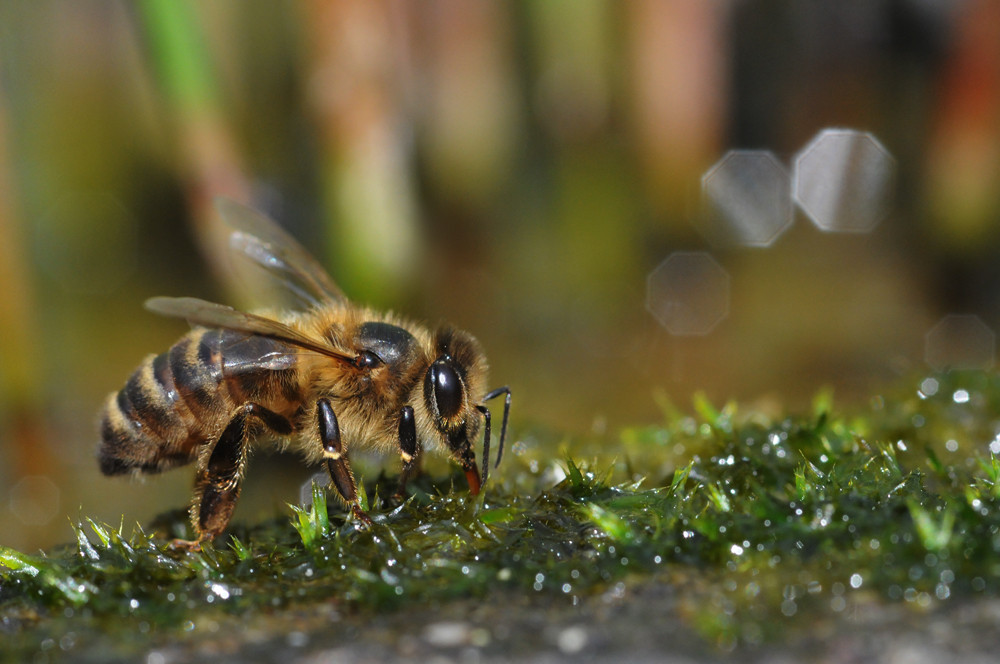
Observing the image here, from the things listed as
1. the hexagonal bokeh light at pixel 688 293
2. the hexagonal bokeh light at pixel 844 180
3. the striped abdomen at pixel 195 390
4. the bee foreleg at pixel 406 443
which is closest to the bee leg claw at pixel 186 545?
the striped abdomen at pixel 195 390

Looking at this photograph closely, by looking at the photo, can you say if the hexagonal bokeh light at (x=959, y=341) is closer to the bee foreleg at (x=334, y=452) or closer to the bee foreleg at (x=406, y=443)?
the bee foreleg at (x=406, y=443)

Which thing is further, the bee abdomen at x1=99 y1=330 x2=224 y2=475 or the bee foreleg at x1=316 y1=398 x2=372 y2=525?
the bee abdomen at x1=99 y1=330 x2=224 y2=475

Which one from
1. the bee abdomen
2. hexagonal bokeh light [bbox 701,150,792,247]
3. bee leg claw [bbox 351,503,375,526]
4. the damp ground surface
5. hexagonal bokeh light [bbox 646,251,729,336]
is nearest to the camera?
the damp ground surface

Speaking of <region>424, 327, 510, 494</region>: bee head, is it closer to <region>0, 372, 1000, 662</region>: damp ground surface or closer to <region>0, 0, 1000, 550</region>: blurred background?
<region>0, 372, 1000, 662</region>: damp ground surface

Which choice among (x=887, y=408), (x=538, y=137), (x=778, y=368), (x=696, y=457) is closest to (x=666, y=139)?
(x=538, y=137)

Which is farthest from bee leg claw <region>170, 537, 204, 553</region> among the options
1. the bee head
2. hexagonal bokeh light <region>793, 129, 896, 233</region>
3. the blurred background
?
hexagonal bokeh light <region>793, 129, 896, 233</region>

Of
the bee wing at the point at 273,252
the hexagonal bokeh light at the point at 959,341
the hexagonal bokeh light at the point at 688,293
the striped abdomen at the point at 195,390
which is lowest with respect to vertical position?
the hexagonal bokeh light at the point at 959,341

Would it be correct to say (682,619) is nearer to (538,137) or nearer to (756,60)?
(538,137)
